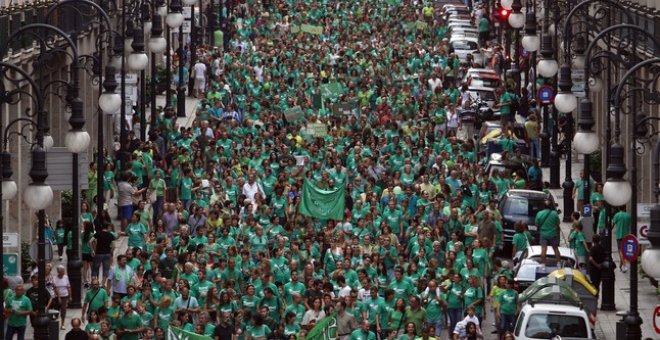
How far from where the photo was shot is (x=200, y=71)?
226ft

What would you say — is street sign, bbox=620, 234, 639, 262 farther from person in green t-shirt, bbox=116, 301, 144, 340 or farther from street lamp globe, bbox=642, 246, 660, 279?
person in green t-shirt, bbox=116, 301, 144, 340

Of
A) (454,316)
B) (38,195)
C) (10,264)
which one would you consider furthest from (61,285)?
(38,195)

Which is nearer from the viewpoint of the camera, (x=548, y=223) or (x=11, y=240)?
(x=11, y=240)

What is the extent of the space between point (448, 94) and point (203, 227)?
2270 cm

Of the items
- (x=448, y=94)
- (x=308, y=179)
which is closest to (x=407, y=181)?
(x=308, y=179)

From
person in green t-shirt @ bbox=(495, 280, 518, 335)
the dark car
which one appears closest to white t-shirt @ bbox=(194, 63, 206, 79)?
the dark car

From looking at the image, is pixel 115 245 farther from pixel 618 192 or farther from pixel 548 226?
pixel 618 192

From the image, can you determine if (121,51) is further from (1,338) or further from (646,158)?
(1,338)

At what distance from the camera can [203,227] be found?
41.9 meters

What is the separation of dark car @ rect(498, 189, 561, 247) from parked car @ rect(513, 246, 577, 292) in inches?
172

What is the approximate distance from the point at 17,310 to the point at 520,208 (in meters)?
12.9

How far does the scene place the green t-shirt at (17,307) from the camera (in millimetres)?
36312

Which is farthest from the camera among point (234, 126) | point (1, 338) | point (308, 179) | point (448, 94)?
point (448, 94)

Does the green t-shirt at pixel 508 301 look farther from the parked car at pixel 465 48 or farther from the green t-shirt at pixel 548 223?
the parked car at pixel 465 48
